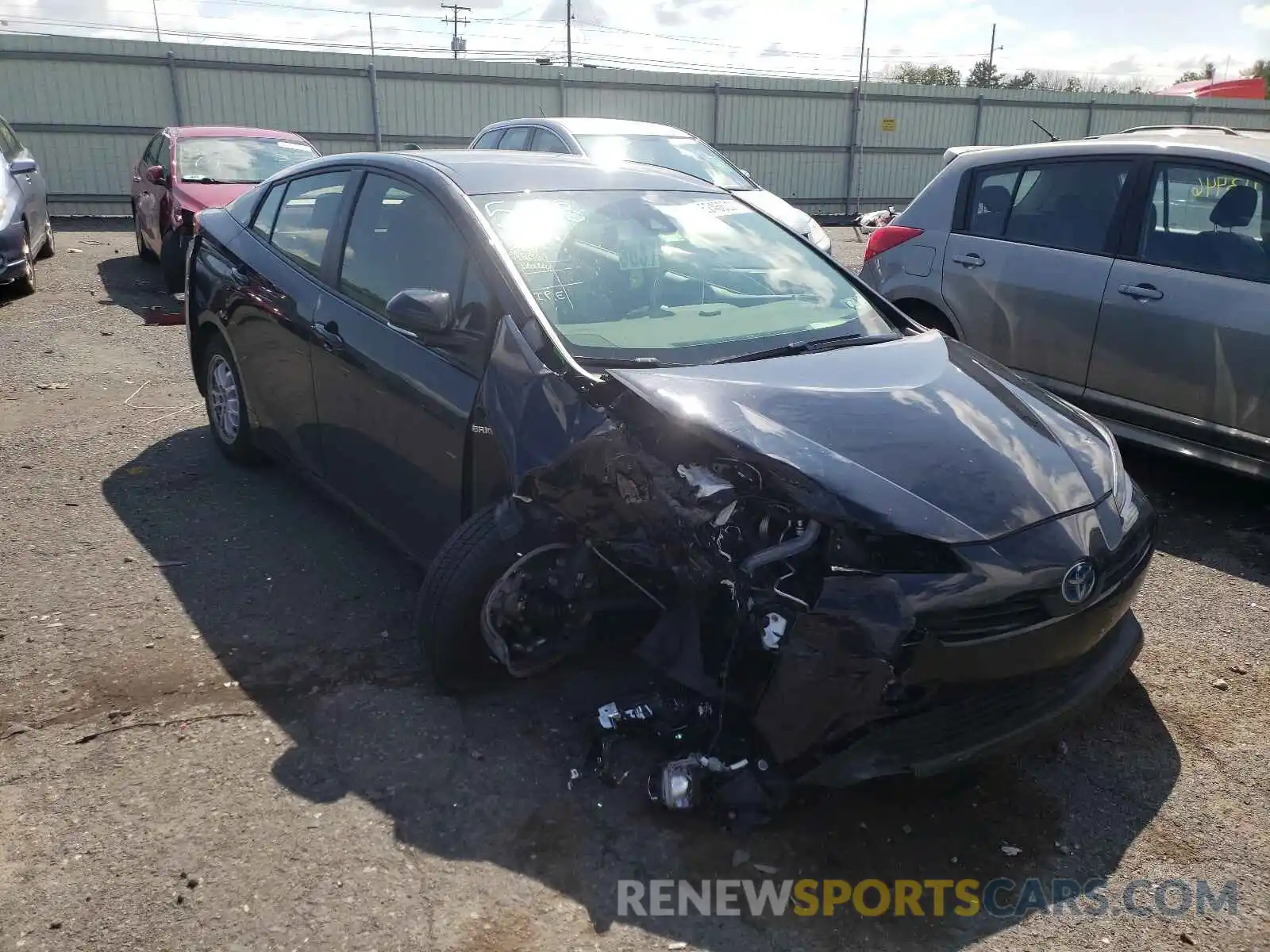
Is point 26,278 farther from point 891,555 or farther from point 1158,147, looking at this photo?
point 891,555

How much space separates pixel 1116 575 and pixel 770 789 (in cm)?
113

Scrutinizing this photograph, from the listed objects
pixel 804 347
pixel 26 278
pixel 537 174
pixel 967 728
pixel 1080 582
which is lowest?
pixel 26 278

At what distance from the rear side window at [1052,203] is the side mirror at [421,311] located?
12.1 feet

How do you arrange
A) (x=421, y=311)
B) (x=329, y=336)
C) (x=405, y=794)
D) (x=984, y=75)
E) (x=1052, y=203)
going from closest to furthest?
(x=405, y=794) → (x=421, y=311) → (x=329, y=336) → (x=1052, y=203) → (x=984, y=75)

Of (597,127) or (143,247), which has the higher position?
(597,127)

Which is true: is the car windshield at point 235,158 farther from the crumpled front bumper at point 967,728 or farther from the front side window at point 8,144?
the crumpled front bumper at point 967,728

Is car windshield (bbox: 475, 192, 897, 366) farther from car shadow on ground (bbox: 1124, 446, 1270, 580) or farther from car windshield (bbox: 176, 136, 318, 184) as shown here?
car windshield (bbox: 176, 136, 318, 184)

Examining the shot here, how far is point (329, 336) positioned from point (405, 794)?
1.99 meters

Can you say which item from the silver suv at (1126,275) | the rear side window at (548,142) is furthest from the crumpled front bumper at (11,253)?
the silver suv at (1126,275)

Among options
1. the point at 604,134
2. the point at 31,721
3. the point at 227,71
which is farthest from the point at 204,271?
the point at 227,71

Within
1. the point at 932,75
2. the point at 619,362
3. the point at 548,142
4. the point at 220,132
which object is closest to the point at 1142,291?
the point at 619,362

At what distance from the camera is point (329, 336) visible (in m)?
4.15

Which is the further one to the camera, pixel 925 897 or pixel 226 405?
pixel 226 405

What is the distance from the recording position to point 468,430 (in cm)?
341
